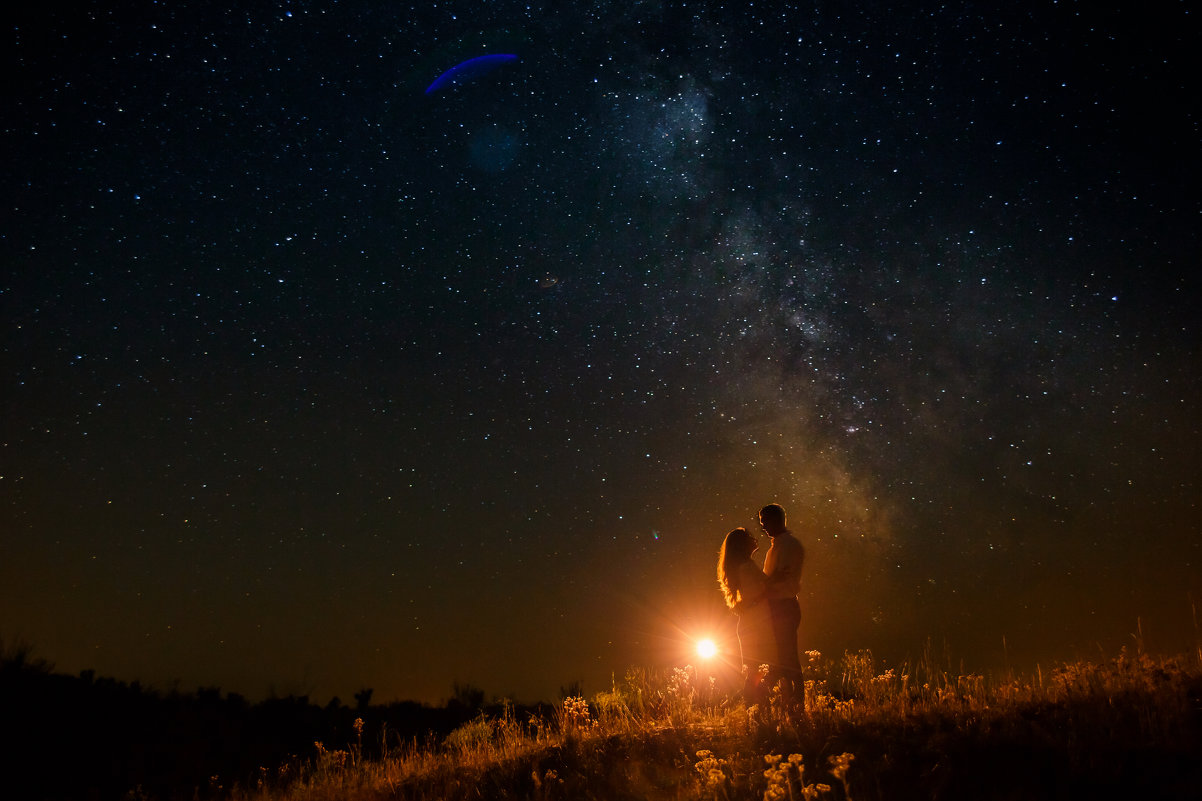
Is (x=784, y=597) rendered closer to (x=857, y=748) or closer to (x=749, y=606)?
(x=749, y=606)

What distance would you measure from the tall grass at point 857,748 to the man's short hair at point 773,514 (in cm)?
154

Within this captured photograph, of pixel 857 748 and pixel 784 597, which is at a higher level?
pixel 784 597

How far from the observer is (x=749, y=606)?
639 cm

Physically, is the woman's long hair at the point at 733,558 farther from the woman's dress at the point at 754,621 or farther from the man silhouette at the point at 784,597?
the man silhouette at the point at 784,597

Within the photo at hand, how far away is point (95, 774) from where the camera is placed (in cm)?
1216

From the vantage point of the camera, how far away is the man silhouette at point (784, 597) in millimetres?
6035

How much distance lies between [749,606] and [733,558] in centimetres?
48

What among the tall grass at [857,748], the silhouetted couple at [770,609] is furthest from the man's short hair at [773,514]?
the tall grass at [857,748]

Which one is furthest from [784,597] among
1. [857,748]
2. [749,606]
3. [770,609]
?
[857,748]

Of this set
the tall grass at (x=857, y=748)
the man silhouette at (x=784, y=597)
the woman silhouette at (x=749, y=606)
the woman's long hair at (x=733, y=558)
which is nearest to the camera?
the tall grass at (x=857, y=748)

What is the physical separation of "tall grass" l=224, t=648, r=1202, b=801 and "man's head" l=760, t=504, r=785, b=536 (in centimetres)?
145

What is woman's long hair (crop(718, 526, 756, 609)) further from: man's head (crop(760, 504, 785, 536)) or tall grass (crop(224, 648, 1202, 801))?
tall grass (crop(224, 648, 1202, 801))

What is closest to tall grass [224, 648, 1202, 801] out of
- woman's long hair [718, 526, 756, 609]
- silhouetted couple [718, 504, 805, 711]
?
silhouetted couple [718, 504, 805, 711]

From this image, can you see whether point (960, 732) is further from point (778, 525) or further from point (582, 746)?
point (582, 746)
